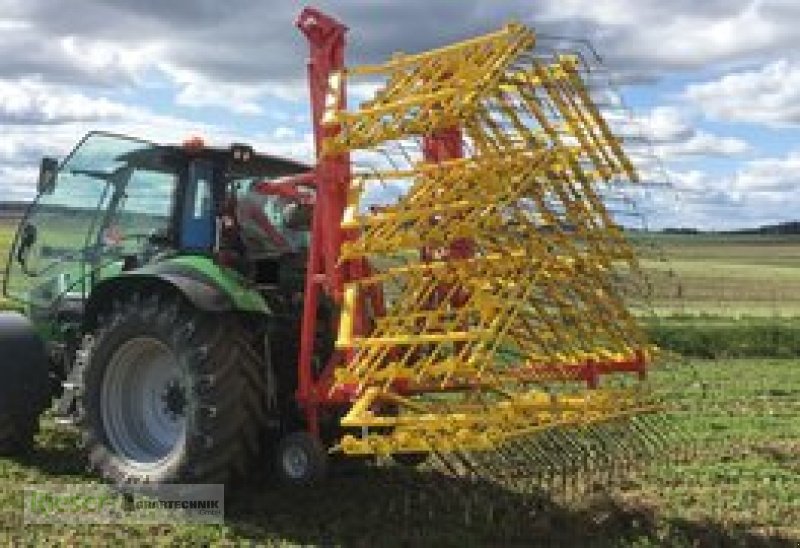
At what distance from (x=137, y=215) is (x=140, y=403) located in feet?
4.26

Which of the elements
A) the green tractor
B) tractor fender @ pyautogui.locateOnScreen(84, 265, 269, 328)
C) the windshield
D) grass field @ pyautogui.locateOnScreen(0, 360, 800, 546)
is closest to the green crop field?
grass field @ pyautogui.locateOnScreen(0, 360, 800, 546)

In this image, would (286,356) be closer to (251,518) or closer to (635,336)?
(251,518)

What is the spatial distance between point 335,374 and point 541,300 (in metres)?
1.20

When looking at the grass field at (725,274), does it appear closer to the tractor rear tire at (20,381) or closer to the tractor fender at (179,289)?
the tractor fender at (179,289)

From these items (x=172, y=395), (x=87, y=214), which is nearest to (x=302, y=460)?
(x=172, y=395)

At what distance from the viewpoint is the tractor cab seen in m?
7.54

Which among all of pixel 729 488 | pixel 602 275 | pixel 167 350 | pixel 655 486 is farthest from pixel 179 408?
pixel 729 488

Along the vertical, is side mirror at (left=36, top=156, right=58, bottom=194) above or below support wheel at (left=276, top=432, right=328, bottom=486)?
above

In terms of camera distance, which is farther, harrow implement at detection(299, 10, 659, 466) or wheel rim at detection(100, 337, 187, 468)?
wheel rim at detection(100, 337, 187, 468)

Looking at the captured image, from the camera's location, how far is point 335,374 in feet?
21.1

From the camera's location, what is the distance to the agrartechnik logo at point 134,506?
6.56 metres

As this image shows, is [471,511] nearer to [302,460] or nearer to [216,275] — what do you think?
[302,460]

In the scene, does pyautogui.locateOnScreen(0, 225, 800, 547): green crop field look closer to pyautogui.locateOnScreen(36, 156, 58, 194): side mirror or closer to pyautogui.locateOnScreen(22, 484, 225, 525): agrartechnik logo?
pyautogui.locateOnScreen(22, 484, 225, 525): agrartechnik logo

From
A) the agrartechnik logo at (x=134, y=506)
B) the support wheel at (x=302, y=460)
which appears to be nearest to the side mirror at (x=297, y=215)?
the support wheel at (x=302, y=460)
